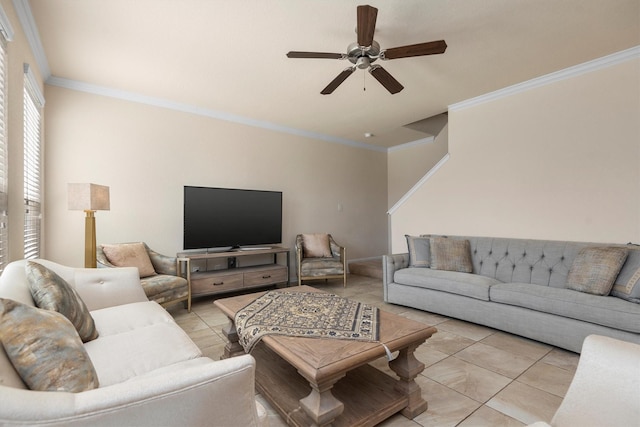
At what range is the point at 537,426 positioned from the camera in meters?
0.93

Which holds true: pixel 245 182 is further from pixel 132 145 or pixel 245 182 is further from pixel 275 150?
pixel 132 145

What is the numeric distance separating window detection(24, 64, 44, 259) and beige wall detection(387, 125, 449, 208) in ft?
Result: 18.0

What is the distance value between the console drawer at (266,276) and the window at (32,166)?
2.16 meters

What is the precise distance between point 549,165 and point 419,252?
5.66 ft

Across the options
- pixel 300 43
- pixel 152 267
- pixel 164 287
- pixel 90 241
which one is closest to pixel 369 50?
pixel 300 43

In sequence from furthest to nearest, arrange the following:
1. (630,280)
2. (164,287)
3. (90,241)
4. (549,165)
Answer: (549,165) < (164,287) < (90,241) < (630,280)

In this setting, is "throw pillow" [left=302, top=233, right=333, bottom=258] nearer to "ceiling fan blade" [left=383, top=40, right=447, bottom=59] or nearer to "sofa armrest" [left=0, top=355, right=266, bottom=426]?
"ceiling fan blade" [left=383, top=40, right=447, bottom=59]

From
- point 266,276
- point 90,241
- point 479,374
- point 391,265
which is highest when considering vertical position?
point 90,241

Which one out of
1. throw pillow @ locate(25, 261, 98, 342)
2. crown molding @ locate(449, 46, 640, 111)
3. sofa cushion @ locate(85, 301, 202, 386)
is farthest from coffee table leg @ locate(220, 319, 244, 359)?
crown molding @ locate(449, 46, 640, 111)

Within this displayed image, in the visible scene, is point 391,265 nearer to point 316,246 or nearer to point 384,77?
point 316,246

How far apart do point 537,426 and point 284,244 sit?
13.9 ft

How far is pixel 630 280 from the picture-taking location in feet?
7.54

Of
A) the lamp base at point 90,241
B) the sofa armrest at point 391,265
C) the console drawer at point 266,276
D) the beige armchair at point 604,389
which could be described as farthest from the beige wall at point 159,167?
the beige armchair at point 604,389

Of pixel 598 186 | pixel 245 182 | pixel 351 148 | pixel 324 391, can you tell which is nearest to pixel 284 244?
pixel 245 182
